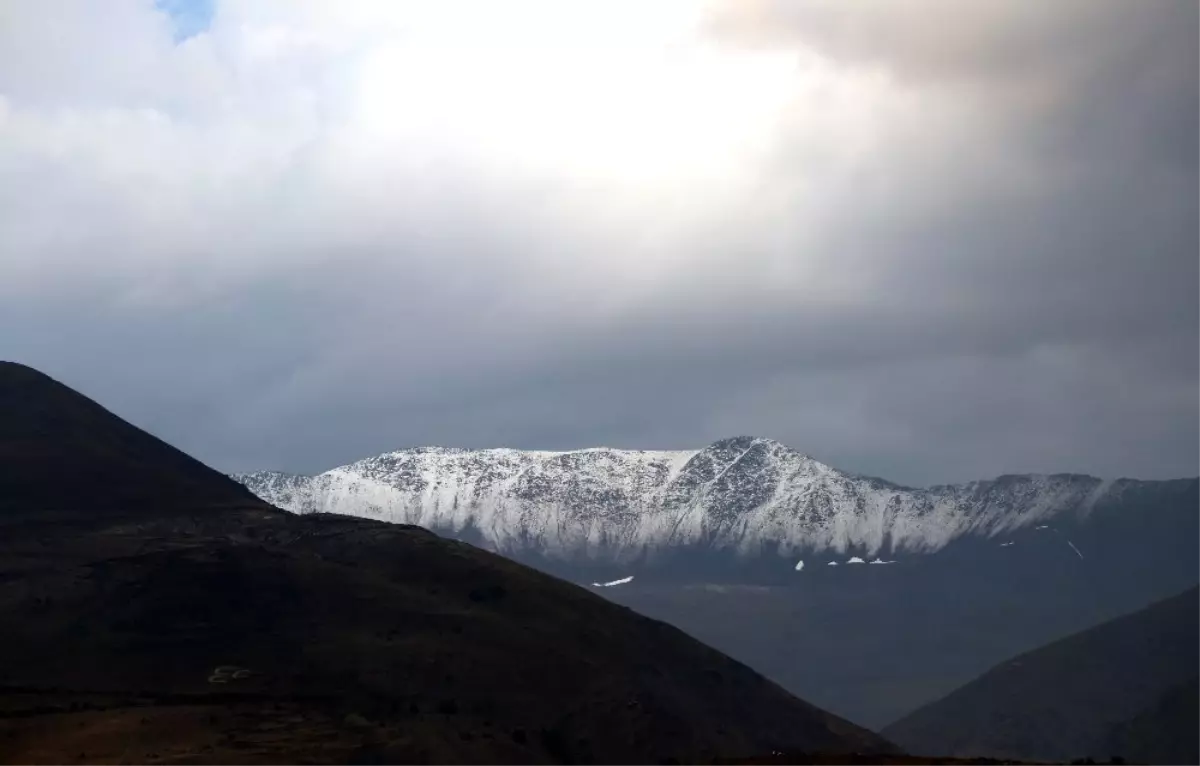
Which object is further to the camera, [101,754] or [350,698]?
[350,698]

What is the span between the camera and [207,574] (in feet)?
641

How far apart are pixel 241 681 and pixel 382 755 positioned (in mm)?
35722

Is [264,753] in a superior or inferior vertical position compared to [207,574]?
inferior

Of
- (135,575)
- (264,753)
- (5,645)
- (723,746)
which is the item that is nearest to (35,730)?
(264,753)

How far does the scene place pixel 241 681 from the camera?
16462 centimetres

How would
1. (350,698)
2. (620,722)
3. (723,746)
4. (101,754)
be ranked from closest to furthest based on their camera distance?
(101,754), (350,698), (620,722), (723,746)

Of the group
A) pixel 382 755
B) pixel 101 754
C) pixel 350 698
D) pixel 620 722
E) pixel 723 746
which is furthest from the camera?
pixel 723 746

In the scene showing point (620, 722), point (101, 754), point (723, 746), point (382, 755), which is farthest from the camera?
point (723, 746)

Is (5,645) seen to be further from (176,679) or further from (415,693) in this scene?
(415,693)

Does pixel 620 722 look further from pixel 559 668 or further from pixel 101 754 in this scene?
pixel 101 754

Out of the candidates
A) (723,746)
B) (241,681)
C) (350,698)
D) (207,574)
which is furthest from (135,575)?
(723,746)

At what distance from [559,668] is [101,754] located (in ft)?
235

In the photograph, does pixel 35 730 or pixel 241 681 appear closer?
pixel 35 730

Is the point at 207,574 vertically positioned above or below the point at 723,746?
above
